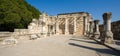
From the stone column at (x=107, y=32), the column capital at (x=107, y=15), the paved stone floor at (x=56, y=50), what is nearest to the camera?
the paved stone floor at (x=56, y=50)

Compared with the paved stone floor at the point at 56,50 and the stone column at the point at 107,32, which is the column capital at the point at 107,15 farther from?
the paved stone floor at the point at 56,50

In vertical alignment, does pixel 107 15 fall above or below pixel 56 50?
above

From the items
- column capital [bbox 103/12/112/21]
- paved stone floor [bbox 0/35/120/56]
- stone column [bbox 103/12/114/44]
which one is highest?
column capital [bbox 103/12/112/21]

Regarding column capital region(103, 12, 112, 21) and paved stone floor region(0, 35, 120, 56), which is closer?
paved stone floor region(0, 35, 120, 56)

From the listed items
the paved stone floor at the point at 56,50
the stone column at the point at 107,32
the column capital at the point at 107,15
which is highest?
the column capital at the point at 107,15

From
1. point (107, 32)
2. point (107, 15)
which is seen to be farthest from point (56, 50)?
point (107, 15)

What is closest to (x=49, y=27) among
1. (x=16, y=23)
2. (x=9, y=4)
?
(x=16, y=23)

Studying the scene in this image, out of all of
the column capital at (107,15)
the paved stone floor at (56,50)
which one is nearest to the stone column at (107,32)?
the column capital at (107,15)

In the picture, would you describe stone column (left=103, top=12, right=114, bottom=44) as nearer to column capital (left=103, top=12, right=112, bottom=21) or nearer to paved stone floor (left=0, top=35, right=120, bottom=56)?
column capital (left=103, top=12, right=112, bottom=21)

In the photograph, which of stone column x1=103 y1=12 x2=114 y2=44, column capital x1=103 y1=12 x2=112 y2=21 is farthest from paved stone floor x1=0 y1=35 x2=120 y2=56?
column capital x1=103 y1=12 x2=112 y2=21

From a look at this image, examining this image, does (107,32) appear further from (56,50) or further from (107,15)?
(56,50)

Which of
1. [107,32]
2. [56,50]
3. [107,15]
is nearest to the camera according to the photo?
[56,50]

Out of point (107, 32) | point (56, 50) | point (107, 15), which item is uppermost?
point (107, 15)

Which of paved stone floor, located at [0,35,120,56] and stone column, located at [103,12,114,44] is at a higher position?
stone column, located at [103,12,114,44]
